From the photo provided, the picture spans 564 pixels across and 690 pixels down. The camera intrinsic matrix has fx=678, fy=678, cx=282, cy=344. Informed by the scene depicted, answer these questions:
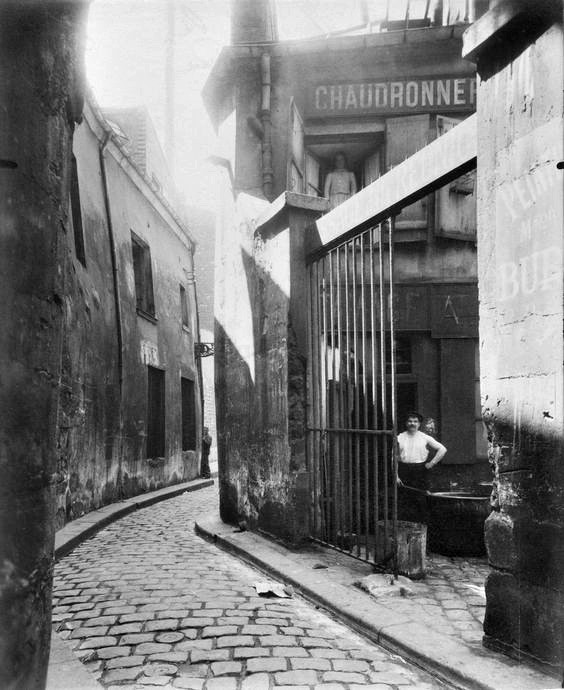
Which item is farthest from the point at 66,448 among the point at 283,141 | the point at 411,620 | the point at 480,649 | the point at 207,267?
the point at 207,267

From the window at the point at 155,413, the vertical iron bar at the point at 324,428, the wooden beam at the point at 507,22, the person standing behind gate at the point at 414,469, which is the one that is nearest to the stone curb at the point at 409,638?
the vertical iron bar at the point at 324,428

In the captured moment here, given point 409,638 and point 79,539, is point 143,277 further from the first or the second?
point 409,638

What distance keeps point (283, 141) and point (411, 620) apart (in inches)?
265

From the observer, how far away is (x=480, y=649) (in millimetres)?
3395

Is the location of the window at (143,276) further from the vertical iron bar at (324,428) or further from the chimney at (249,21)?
the vertical iron bar at (324,428)

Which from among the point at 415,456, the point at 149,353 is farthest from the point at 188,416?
the point at 415,456

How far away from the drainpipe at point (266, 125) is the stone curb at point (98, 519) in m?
4.64

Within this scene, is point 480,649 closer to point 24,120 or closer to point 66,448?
point 24,120

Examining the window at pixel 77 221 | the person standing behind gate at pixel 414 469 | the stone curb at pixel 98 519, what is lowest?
the stone curb at pixel 98 519

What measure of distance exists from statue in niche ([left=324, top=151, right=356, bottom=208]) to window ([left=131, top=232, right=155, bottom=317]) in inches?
198

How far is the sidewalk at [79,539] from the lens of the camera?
10.1ft

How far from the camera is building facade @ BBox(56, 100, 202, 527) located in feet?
28.6

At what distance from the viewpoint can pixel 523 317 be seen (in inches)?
128

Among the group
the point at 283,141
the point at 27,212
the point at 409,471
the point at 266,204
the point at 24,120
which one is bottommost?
the point at 409,471
